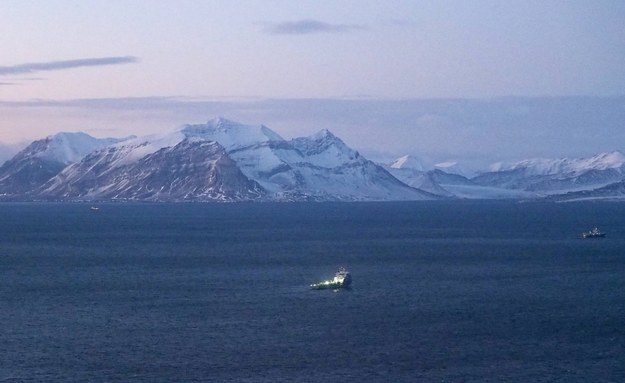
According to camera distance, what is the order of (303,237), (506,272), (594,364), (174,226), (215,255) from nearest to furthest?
(594,364) < (506,272) < (215,255) < (303,237) < (174,226)

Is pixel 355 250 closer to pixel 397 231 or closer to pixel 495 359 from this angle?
pixel 397 231

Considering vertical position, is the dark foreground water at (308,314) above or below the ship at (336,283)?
below

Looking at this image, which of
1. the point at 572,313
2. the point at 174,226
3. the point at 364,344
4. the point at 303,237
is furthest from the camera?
the point at 174,226

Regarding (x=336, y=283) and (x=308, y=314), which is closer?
(x=308, y=314)

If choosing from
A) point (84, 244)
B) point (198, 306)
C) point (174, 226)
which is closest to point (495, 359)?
point (198, 306)

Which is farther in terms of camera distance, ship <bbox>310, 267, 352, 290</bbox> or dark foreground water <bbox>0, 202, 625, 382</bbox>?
ship <bbox>310, 267, 352, 290</bbox>

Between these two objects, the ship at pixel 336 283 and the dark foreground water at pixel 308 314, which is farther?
the ship at pixel 336 283

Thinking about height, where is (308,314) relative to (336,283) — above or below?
below

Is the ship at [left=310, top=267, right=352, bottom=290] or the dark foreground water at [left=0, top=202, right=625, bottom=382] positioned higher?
the ship at [left=310, top=267, right=352, bottom=290]
